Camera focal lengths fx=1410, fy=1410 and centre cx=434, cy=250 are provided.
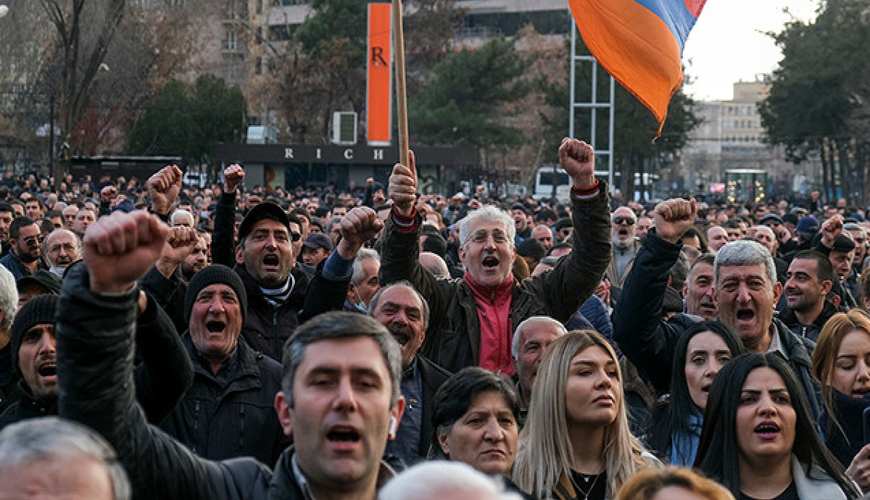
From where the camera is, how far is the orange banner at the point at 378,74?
1567 inches

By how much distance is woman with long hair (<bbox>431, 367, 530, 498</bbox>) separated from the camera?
5043 millimetres

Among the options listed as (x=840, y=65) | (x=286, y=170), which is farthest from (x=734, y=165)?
(x=286, y=170)

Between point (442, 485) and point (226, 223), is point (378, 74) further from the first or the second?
point (442, 485)

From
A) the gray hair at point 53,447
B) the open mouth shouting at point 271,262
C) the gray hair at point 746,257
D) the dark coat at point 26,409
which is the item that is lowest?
the dark coat at point 26,409

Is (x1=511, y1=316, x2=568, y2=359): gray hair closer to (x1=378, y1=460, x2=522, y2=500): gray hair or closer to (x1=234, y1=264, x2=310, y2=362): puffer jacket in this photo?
(x1=234, y1=264, x2=310, y2=362): puffer jacket

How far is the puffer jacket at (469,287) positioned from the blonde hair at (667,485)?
2.97 m

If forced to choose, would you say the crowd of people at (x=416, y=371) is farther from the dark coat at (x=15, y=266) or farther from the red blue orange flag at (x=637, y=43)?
the dark coat at (x=15, y=266)

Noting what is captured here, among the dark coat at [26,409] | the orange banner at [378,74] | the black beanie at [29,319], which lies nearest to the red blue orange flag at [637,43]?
the black beanie at [29,319]

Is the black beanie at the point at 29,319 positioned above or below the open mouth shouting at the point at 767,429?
above

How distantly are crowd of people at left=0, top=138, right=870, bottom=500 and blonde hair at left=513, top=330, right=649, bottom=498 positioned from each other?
10 millimetres

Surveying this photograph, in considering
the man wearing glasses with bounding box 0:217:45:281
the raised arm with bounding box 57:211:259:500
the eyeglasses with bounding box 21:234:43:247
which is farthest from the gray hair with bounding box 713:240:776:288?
the eyeglasses with bounding box 21:234:43:247

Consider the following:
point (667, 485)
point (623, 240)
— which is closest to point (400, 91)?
point (667, 485)

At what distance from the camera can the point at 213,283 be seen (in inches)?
241

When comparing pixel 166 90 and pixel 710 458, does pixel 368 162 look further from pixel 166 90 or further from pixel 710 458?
pixel 710 458
